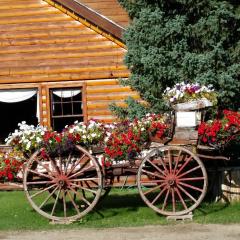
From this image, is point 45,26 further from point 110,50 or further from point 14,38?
point 110,50

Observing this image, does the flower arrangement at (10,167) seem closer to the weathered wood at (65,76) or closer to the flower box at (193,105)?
the flower box at (193,105)

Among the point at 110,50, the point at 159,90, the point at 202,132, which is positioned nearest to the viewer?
the point at 202,132

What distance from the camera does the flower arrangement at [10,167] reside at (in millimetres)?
9289

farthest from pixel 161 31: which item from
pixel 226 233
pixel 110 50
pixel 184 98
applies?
pixel 226 233

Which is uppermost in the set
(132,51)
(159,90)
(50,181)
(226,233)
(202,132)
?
(132,51)

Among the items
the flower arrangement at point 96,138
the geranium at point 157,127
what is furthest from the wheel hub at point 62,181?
the geranium at point 157,127

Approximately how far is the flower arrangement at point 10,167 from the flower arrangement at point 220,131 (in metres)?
3.04

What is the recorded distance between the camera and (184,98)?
9.26m

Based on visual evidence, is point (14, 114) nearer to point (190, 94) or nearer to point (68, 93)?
point (68, 93)

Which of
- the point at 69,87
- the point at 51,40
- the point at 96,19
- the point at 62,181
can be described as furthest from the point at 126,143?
the point at 51,40

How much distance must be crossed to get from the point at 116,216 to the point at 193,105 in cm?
228

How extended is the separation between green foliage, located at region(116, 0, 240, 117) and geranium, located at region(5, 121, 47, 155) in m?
3.85

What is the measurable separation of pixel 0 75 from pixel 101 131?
590cm

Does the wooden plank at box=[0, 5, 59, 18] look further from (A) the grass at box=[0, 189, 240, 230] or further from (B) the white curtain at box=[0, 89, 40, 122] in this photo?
(A) the grass at box=[0, 189, 240, 230]
